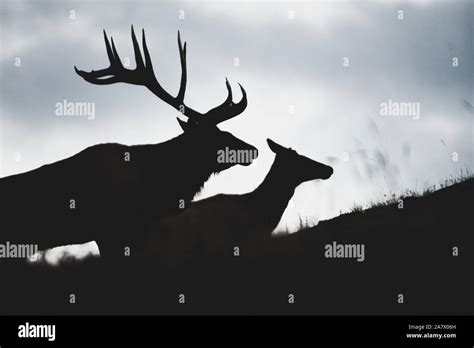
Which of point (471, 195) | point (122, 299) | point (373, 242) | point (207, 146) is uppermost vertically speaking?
point (207, 146)

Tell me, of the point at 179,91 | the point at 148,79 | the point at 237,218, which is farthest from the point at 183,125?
the point at 237,218

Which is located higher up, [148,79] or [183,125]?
[148,79]

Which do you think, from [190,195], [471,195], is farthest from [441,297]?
[190,195]

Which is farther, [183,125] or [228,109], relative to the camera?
[183,125]

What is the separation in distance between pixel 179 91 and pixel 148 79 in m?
0.25

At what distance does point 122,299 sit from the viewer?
5332 millimetres

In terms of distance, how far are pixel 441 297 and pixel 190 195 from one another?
207 cm

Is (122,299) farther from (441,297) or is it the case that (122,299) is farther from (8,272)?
(441,297)

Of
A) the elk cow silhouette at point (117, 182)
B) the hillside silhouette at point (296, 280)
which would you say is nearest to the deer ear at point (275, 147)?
the elk cow silhouette at point (117, 182)

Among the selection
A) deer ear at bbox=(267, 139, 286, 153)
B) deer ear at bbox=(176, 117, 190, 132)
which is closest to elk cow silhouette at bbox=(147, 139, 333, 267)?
deer ear at bbox=(267, 139, 286, 153)

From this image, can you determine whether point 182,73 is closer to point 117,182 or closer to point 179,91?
point 179,91

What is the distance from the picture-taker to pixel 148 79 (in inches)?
217

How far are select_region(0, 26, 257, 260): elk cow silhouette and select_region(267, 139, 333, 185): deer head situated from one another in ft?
0.63

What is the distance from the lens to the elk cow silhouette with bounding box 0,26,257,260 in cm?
552
